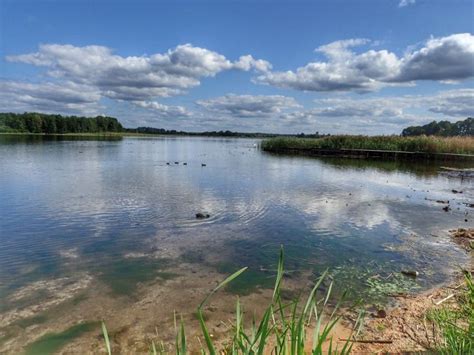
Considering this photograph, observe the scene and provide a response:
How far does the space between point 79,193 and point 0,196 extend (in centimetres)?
282

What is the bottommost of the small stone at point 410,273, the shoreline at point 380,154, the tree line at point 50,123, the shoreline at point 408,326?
the small stone at point 410,273

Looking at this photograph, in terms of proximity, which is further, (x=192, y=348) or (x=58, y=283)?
(x=58, y=283)

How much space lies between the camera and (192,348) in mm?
4262

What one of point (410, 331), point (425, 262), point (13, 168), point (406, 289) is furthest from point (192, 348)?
point (13, 168)

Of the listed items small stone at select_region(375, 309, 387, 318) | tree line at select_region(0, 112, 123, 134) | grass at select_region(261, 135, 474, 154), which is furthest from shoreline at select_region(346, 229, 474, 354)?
tree line at select_region(0, 112, 123, 134)

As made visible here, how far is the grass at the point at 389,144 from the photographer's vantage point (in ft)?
118

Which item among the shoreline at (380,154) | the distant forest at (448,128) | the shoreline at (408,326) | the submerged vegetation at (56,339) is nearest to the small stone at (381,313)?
the shoreline at (408,326)

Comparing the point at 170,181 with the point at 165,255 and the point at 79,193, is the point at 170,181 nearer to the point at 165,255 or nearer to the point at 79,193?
the point at 79,193

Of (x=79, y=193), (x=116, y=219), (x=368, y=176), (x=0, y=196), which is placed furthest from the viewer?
(x=368, y=176)

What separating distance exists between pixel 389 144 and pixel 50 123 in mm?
108173

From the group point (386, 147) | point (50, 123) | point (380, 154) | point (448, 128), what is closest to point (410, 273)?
point (380, 154)

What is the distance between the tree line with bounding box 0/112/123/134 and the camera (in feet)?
329

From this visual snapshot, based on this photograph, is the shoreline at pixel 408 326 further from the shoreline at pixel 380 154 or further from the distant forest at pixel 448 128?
the distant forest at pixel 448 128

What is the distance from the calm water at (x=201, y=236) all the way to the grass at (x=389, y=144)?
2242cm
